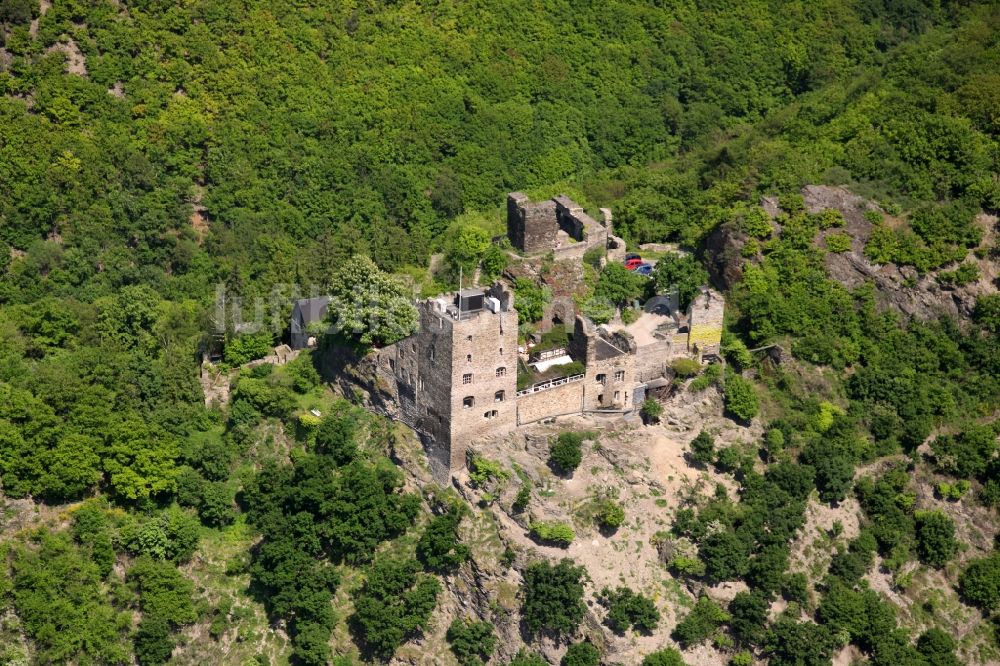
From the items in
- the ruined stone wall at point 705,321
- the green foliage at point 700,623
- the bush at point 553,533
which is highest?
the ruined stone wall at point 705,321

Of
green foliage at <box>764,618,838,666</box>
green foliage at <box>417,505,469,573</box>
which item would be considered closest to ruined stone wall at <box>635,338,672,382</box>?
green foliage at <box>417,505,469,573</box>

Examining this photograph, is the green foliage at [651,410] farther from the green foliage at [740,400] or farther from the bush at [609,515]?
the bush at [609,515]

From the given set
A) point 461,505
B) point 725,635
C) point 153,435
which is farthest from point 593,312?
point 153,435

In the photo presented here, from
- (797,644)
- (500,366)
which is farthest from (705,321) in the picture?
(797,644)

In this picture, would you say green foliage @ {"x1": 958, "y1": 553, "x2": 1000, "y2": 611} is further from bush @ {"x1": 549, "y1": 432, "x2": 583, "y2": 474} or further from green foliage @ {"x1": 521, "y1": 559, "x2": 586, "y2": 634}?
bush @ {"x1": 549, "y1": 432, "x2": 583, "y2": 474}

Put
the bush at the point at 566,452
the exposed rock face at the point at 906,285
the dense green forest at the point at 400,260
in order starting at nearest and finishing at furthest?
the bush at the point at 566,452 → the dense green forest at the point at 400,260 → the exposed rock face at the point at 906,285

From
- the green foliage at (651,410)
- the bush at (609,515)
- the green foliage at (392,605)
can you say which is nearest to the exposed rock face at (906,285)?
the green foliage at (651,410)
